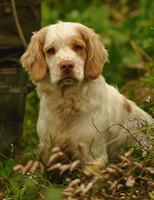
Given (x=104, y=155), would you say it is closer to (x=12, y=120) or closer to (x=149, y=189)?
(x=149, y=189)

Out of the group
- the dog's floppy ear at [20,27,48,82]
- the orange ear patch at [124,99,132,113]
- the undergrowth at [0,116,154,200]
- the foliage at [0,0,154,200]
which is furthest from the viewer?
the orange ear patch at [124,99,132,113]

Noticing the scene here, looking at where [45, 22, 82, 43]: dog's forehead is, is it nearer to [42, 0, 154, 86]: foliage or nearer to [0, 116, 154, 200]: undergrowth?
[0, 116, 154, 200]: undergrowth

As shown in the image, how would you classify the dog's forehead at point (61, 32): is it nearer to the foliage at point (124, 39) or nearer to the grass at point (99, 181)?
the grass at point (99, 181)

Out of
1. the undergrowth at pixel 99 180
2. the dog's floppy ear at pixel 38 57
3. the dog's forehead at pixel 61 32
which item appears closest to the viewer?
the undergrowth at pixel 99 180

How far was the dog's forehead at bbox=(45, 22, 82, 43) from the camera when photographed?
2.80 meters

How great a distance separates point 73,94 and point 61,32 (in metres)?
0.48

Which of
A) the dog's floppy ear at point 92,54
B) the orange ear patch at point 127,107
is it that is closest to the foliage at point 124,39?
the orange ear patch at point 127,107

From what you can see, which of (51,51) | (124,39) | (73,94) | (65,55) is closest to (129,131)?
(73,94)

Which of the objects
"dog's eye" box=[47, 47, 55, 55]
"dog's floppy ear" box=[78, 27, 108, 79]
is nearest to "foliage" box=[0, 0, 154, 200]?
"dog's floppy ear" box=[78, 27, 108, 79]

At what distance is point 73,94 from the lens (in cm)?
299

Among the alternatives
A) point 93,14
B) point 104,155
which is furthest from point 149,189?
point 93,14

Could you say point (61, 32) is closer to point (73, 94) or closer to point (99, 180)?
point (73, 94)

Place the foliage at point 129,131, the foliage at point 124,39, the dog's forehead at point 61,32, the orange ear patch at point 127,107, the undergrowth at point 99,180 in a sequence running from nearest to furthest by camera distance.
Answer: the undergrowth at point 99,180 < the foliage at point 129,131 < the dog's forehead at point 61,32 < the orange ear patch at point 127,107 < the foliage at point 124,39

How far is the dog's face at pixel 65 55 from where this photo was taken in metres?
2.73
